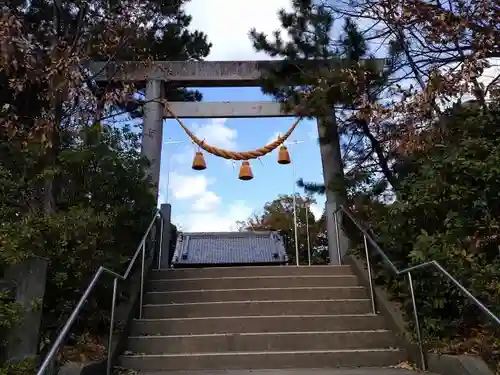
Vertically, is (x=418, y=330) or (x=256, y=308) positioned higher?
(x=256, y=308)

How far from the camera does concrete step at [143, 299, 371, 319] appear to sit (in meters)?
4.61

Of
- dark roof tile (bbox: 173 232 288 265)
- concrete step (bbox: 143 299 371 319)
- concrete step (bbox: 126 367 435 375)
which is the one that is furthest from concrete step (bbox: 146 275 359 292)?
dark roof tile (bbox: 173 232 288 265)

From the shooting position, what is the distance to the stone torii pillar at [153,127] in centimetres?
743

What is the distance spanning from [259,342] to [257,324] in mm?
258

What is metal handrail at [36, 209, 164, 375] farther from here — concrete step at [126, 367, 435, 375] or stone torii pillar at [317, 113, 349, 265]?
stone torii pillar at [317, 113, 349, 265]

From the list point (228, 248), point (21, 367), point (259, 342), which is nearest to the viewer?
point (21, 367)

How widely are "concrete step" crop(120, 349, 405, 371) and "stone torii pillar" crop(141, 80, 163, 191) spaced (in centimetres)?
395

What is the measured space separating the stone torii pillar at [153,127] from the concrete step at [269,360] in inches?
155

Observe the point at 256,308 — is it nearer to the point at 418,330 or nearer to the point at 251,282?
the point at 251,282

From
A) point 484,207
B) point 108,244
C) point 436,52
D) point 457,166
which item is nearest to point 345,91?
point 436,52

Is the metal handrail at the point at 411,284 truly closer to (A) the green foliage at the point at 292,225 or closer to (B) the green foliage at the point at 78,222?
(B) the green foliage at the point at 78,222

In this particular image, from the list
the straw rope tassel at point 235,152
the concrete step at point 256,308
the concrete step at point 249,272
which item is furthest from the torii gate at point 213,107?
the concrete step at point 256,308

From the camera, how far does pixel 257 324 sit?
4301 millimetres

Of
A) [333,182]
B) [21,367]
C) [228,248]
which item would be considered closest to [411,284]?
[333,182]
